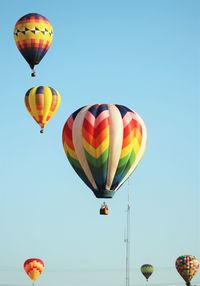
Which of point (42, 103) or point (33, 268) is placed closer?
point (42, 103)

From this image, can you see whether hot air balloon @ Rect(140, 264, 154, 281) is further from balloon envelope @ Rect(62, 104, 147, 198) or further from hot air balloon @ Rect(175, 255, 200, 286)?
balloon envelope @ Rect(62, 104, 147, 198)

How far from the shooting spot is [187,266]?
113 metres

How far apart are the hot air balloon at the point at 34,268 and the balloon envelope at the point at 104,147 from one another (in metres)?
43.8

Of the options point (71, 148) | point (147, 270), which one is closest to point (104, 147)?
point (71, 148)

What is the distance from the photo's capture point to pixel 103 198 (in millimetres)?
70812

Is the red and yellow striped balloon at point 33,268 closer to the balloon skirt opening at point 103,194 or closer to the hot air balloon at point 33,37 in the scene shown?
the hot air balloon at point 33,37

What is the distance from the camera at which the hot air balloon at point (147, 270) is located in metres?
126

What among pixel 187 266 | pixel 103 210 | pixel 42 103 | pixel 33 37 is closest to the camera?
pixel 103 210

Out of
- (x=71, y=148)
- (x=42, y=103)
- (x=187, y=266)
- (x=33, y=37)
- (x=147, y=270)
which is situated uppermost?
(x=33, y=37)

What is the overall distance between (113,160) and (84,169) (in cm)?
208

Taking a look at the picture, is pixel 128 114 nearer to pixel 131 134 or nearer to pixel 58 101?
pixel 131 134

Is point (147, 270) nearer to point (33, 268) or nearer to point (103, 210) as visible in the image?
point (33, 268)

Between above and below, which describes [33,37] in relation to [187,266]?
above

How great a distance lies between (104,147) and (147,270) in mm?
58311
